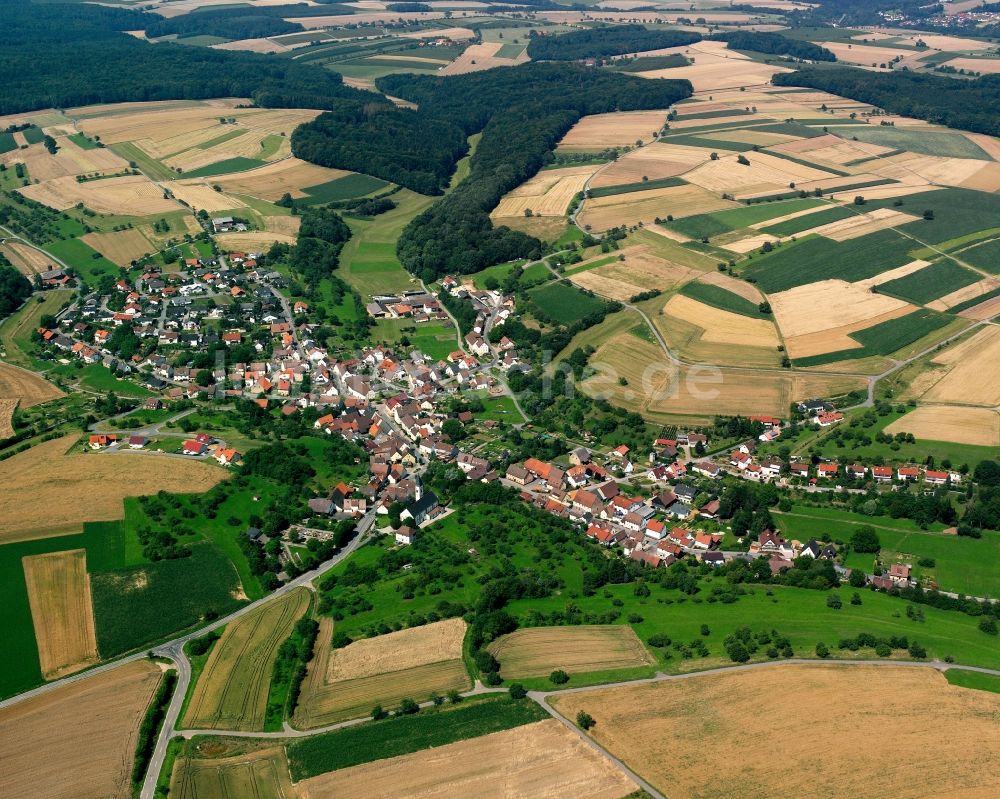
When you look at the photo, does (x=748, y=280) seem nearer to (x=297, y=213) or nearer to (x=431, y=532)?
(x=431, y=532)

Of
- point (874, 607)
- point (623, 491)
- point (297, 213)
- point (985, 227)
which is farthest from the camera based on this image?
point (297, 213)

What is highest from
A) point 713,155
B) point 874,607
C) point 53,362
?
point 713,155

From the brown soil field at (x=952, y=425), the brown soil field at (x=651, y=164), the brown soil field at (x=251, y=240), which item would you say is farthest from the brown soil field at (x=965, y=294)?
the brown soil field at (x=251, y=240)

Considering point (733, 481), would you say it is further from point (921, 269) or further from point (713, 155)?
point (713, 155)

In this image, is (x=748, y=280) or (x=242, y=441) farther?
(x=748, y=280)

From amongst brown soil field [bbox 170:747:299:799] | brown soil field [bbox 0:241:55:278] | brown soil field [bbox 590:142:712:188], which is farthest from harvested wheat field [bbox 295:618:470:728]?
brown soil field [bbox 590:142:712:188]

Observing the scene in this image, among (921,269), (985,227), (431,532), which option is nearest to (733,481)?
(431,532)

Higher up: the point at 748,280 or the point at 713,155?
the point at 713,155

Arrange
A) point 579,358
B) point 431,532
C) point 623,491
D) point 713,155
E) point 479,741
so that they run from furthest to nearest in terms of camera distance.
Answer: point 713,155, point 579,358, point 623,491, point 431,532, point 479,741

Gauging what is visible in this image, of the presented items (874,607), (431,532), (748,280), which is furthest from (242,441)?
(748,280)
